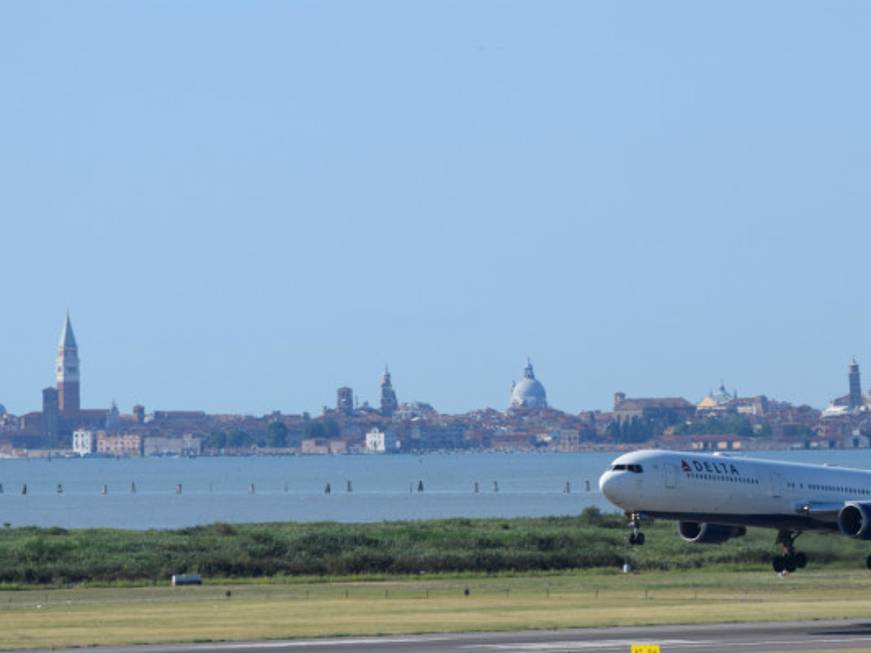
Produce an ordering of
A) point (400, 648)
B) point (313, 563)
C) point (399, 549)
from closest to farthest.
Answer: point (400, 648), point (313, 563), point (399, 549)

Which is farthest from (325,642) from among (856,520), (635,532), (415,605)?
(856,520)

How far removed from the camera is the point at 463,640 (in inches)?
2498

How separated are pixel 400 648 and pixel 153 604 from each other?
21713mm

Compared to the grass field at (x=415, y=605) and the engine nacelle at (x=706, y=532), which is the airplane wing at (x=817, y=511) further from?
the engine nacelle at (x=706, y=532)

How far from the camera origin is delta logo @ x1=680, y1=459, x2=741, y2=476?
89181 millimetres

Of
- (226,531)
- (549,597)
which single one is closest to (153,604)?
(549,597)

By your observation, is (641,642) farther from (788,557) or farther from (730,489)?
(788,557)

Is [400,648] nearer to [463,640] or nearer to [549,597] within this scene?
[463,640]

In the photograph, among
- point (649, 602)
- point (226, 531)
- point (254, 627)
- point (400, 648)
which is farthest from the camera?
point (226, 531)

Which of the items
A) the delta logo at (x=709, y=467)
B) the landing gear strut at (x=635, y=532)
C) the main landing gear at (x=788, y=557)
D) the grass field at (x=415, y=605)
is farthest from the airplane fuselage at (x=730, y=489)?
the grass field at (x=415, y=605)

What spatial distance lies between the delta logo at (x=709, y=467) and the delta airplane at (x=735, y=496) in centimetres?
4

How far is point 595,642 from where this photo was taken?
204 ft

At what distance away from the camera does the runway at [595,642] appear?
2360 inches

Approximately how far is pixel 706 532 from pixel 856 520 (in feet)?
21.8
